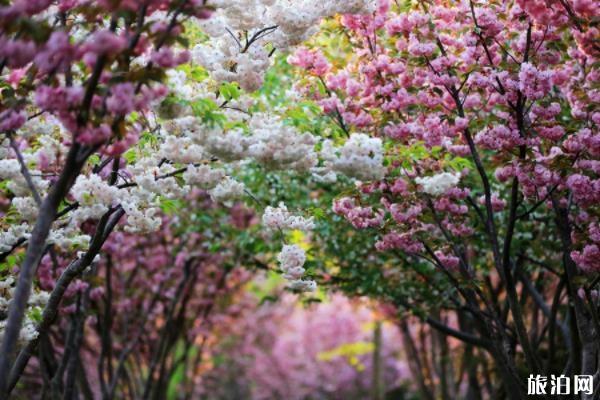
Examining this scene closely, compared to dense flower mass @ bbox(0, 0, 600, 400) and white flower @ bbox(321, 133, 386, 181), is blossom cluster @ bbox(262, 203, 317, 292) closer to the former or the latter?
dense flower mass @ bbox(0, 0, 600, 400)

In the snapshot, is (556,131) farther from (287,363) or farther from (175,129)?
(287,363)

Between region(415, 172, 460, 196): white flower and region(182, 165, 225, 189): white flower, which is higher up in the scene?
region(415, 172, 460, 196): white flower

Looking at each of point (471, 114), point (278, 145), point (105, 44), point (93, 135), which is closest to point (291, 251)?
point (278, 145)

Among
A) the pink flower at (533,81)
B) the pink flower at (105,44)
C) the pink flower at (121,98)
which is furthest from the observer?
the pink flower at (533,81)

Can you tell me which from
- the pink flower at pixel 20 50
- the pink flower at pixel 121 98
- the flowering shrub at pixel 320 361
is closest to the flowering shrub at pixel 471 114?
the pink flower at pixel 121 98

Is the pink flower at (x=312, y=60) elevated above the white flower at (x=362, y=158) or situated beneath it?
elevated above

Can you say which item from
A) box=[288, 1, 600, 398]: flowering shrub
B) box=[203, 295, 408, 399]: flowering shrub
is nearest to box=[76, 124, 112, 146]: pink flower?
box=[288, 1, 600, 398]: flowering shrub

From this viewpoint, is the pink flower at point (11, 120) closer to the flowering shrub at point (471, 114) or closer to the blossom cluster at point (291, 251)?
Result: the blossom cluster at point (291, 251)

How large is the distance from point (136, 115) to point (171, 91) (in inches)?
41.5

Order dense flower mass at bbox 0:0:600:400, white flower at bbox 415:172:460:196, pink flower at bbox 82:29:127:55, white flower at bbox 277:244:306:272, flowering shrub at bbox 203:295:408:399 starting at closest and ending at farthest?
1. pink flower at bbox 82:29:127:55
2. dense flower mass at bbox 0:0:600:400
3. white flower at bbox 415:172:460:196
4. white flower at bbox 277:244:306:272
5. flowering shrub at bbox 203:295:408:399

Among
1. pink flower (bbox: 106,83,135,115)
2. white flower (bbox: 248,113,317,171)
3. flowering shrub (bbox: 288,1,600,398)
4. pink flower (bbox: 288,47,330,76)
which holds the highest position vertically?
pink flower (bbox: 288,47,330,76)

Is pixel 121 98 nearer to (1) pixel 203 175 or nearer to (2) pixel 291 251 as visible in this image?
(1) pixel 203 175

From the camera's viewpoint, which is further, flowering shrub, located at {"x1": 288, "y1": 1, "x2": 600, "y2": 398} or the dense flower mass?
flowering shrub, located at {"x1": 288, "y1": 1, "x2": 600, "y2": 398}

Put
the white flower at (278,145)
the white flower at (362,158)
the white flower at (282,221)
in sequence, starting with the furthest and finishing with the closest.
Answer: the white flower at (282,221) → the white flower at (278,145) → the white flower at (362,158)
